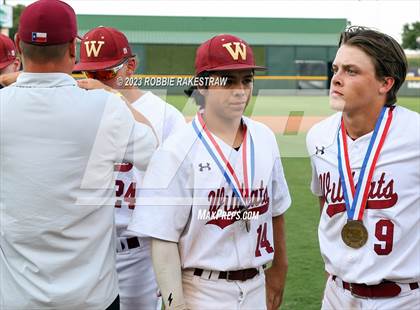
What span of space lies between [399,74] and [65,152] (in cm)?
164

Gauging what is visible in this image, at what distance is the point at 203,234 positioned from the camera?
2645 mm

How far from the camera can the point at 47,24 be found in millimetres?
2348

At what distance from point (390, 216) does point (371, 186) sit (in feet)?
0.54

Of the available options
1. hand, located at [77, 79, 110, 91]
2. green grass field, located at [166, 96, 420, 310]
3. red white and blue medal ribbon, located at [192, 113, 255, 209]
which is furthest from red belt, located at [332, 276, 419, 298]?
green grass field, located at [166, 96, 420, 310]

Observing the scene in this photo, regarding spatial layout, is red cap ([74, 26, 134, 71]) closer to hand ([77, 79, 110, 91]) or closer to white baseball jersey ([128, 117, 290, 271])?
hand ([77, 79, 110, 91])

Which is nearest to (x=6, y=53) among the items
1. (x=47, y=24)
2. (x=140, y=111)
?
(x=140, y=111)

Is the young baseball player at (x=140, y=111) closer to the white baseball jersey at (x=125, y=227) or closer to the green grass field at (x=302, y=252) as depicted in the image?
the white baseball jersey at (x=125, y=227)

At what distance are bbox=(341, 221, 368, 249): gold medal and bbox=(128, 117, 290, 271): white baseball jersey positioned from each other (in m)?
0.40

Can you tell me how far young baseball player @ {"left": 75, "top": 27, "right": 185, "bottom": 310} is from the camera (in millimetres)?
3508

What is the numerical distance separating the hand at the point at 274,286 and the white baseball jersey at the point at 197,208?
11.5 inches

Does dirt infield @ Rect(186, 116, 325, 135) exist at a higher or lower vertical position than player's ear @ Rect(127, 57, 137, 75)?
lower

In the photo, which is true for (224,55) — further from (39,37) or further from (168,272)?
(168,272)

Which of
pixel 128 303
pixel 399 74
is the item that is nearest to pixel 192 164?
pixel 399 74

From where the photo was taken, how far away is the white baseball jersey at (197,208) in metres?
2.57
